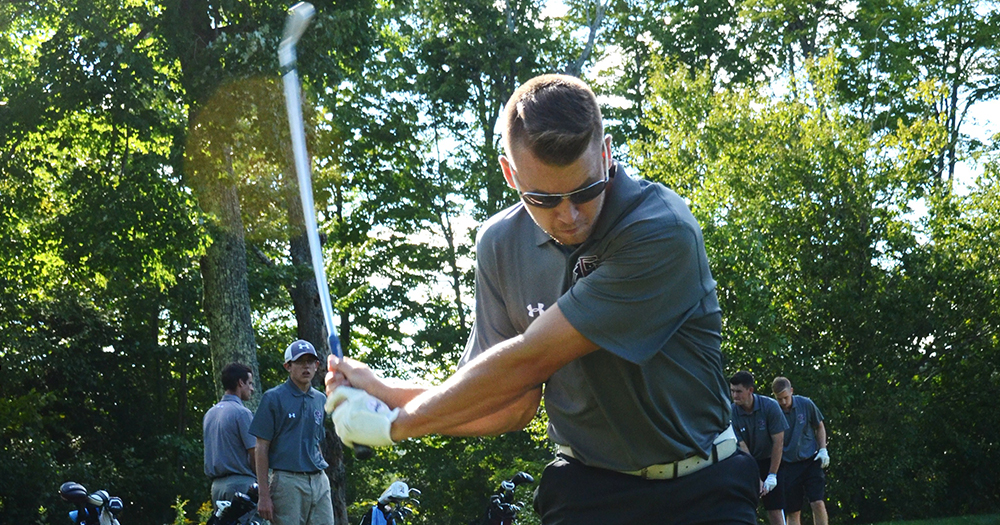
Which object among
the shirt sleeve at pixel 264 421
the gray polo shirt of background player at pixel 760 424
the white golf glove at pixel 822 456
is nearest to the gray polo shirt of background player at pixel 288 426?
the shirt sleeve at pixel 264 421

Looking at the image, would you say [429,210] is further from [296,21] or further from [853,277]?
[296,21]

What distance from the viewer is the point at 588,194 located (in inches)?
132

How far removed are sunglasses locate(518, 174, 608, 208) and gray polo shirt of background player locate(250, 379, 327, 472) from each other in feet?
23.6

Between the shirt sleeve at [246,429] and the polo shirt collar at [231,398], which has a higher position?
the polo shirt collar at [231,398]

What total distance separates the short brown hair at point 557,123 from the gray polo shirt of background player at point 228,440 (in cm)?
794

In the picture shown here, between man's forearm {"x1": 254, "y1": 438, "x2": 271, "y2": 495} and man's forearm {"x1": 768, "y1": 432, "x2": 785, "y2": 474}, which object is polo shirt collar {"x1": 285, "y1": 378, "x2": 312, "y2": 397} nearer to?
man's forearm {"x1": 254, "y1": 438, "x2": 271, "y2": 495}

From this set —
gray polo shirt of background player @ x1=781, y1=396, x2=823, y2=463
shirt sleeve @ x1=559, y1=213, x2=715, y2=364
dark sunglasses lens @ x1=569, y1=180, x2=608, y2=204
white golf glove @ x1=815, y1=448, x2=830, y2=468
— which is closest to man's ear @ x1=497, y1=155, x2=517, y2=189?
dark sunglasses lens @ x1=569, y1=180, x2=608, y2=204

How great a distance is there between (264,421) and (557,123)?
7.52 m

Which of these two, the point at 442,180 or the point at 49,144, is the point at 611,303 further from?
the point at 442,180

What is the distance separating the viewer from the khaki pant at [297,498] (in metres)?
10.3

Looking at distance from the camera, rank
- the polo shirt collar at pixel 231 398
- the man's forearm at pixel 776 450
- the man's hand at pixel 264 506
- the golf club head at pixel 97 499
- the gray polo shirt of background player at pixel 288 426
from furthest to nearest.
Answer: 1. the man's forearm at pixel 776 450
2. the polo shirt collar at pixel 231 398
3. the golf club head at pixel 97 499
4. the gray polo shirt of background player at pixel 288 426
5. the man's hand at pixel 264 506

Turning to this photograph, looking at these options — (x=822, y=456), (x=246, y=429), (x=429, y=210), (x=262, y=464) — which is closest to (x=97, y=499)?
(x=246, y=429)

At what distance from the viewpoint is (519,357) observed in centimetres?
330

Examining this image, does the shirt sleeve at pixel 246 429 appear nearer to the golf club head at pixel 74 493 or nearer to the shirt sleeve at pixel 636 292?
the golf club head at pixel 74 493
